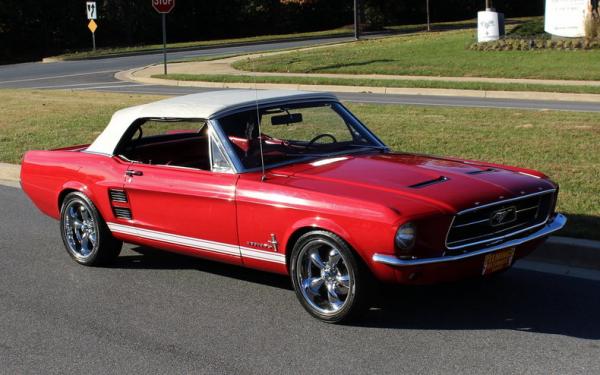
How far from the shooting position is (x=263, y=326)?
222 inches

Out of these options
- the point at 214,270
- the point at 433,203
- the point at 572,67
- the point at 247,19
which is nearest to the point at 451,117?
the point at 214,270

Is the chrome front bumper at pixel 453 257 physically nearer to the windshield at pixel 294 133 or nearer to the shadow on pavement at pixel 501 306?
the shadow on pavement at pixel 501 306

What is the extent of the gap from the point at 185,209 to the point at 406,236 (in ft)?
6.28

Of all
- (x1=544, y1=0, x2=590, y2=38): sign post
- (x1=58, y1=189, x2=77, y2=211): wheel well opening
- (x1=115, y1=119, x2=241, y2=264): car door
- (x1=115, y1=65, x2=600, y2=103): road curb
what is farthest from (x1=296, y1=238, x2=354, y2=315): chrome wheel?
(x1=544, y1=0, x2=590, y2=38): sign post

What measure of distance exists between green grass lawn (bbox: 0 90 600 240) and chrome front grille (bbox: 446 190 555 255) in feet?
4.42

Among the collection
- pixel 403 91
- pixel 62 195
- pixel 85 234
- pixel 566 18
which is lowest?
pixel 85 234

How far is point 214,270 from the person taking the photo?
7078 mm

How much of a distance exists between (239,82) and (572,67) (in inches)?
385

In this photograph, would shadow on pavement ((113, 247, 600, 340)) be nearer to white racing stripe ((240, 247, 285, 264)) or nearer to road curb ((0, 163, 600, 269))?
road curb ((0, 163, 600, 269))

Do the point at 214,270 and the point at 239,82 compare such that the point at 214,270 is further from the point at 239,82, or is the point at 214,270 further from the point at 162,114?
the point at 239,82

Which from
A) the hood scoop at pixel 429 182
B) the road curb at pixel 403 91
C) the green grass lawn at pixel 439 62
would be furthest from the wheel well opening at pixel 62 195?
the green grass lawn at pixel 439 62

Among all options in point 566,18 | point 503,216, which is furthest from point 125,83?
point 503,216

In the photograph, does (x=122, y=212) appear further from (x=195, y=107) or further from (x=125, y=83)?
(x=125, y=83)

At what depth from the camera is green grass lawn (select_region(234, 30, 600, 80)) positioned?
25156 millimetres
